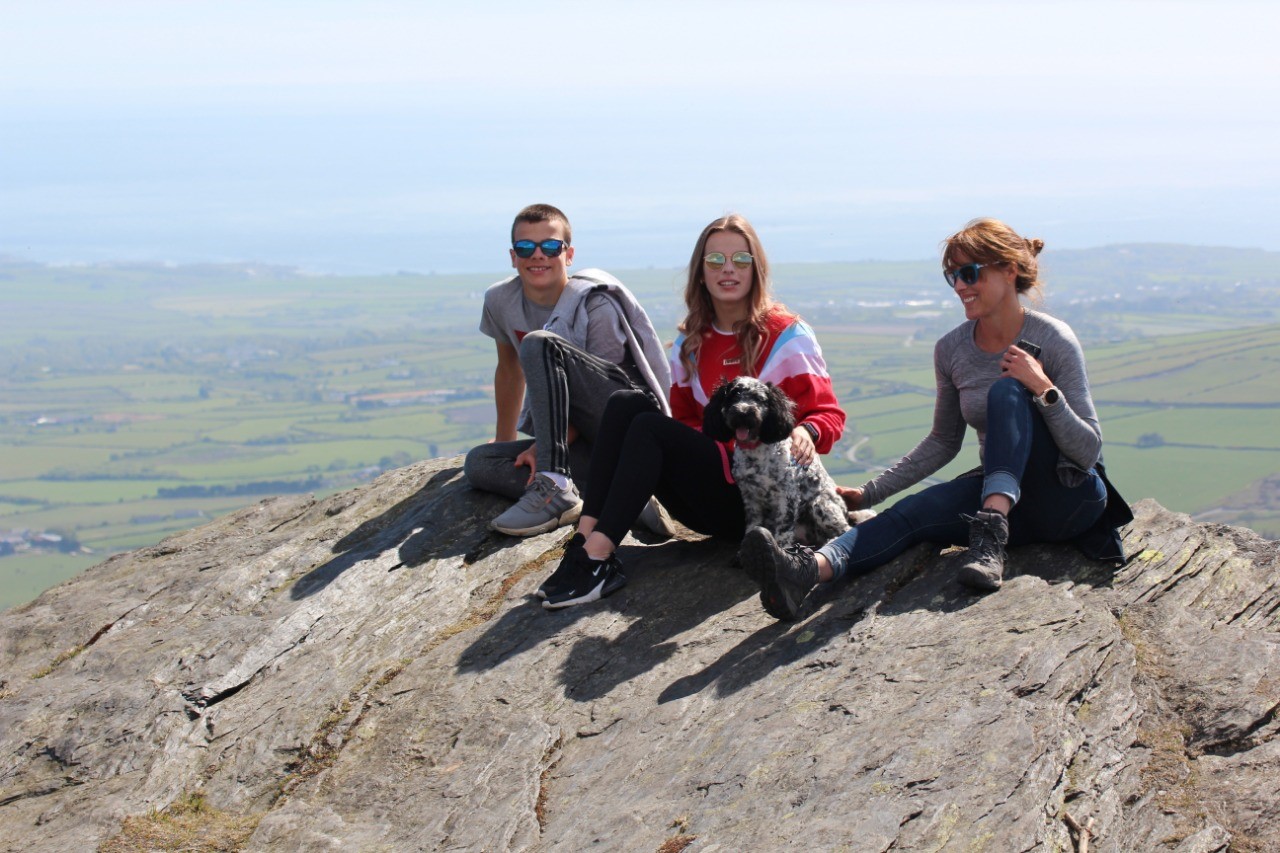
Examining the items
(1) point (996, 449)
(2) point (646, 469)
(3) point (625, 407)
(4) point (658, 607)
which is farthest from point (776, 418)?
(4) point (658, 607)

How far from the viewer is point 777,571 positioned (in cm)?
640

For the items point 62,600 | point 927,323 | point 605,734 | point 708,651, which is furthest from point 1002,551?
point 927,323

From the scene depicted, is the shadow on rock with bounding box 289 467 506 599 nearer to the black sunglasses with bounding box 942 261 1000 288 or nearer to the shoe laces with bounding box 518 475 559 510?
the shoe laces with bounding box 518 475 559 510

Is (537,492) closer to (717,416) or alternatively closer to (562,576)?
(562,576)

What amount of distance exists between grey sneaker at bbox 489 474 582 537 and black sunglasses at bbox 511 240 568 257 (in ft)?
5.94

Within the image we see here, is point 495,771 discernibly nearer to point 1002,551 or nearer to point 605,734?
point 605,734

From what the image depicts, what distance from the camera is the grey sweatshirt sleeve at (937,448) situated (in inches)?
298

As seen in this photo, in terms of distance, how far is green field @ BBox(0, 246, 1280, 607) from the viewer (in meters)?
58.8

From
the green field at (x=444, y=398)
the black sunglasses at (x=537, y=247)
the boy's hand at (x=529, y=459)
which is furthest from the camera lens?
the green field at (x=444, y=398)

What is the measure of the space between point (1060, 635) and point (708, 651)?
2039 mm

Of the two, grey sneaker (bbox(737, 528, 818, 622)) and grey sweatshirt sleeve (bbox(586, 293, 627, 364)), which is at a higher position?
grey sweatshirt sleeve (bbox(586, 293, 627, 364))

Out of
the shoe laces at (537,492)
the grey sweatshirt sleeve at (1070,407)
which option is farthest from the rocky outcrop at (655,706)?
the grey sweatshirt sleeve at (1070,407)

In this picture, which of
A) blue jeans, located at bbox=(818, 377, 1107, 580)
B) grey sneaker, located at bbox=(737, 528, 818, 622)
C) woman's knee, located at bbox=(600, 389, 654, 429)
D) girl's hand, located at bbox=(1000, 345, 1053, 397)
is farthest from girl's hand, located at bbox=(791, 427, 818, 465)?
girl's hand, located at bbox=(1000, 345, 1053, 397)

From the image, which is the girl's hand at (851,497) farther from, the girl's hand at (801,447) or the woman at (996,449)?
the girl's hand at (801,447)
